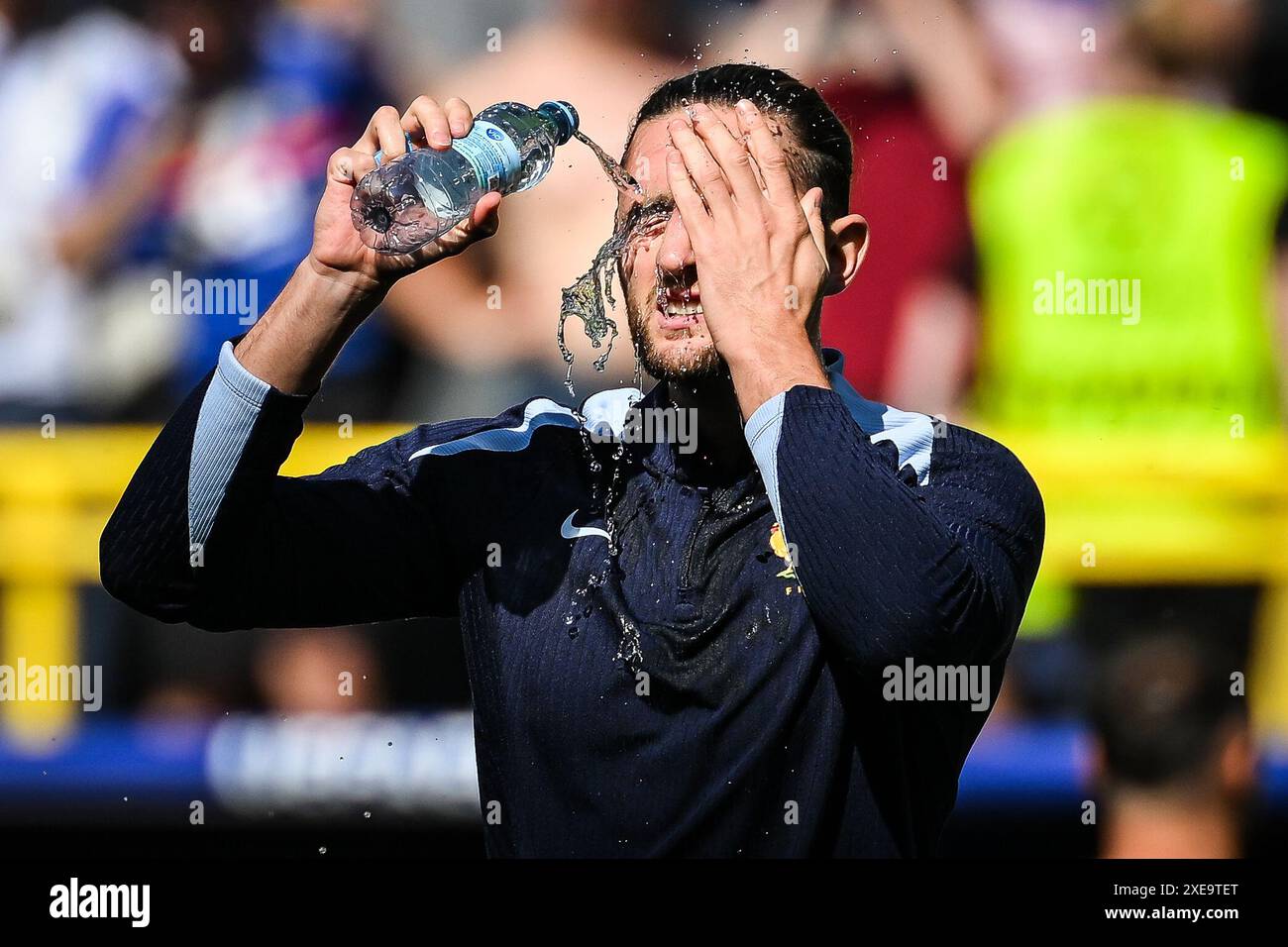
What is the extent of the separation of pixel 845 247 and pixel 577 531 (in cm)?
59

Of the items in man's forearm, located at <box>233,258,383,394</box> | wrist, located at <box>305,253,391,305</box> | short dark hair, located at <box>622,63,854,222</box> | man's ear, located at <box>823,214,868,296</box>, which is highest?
short dark hair, located at <box>622,63,854,222</box>

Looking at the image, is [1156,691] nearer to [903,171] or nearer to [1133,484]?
[1133,484]

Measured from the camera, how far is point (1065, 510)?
4371 millimetres

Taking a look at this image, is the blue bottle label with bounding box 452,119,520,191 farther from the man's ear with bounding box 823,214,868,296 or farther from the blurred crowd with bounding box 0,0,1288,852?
the blurred crowd with bounding box 0,0,1288,852

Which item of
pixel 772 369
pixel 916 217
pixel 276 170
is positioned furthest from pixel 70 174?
pixel 772 369

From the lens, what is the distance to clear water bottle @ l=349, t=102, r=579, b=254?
6.62 feet

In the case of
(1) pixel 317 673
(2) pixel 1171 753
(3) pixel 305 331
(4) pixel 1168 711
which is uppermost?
(3) pixel 305 331

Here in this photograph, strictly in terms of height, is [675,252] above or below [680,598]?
above

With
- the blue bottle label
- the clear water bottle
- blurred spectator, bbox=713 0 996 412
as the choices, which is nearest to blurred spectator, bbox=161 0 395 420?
blurred spectator, bbox=713 0 996 412

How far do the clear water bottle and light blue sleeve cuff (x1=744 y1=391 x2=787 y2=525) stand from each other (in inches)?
20.1

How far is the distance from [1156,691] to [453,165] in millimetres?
2855

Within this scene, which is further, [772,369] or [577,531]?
[577,531]

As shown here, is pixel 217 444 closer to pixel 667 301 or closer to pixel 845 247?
pixel 667 301

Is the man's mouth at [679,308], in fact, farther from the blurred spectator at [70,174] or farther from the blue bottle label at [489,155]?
the blurred spectator at [70,174]
